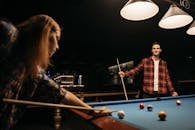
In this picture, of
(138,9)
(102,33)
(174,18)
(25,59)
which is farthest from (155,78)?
(25,59)

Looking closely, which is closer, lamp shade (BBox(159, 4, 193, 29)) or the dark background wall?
lamp shade (BBox(159, 4, 193, 29))

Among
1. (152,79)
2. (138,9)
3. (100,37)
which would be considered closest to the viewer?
(138,9)

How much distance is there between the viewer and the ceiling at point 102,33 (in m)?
4.57

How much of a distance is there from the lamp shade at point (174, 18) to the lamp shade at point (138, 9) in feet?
0.82

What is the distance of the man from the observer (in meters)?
4.02

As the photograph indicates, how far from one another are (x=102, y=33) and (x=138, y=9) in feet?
12.9

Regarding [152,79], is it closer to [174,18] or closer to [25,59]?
[174,18]

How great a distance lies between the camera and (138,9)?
2572 millimetres

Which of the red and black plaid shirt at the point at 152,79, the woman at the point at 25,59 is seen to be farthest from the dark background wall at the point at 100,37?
the woman at the point at 25,59

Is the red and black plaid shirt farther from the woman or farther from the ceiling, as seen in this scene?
the woman

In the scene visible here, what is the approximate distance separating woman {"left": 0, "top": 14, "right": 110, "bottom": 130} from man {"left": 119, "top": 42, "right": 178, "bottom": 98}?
8.51 feet

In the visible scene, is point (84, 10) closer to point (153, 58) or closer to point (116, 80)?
point (153, 58)

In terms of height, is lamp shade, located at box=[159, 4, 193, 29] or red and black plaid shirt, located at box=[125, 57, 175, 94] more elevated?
lamp shade, located at box=[159, 4, 193, 29]

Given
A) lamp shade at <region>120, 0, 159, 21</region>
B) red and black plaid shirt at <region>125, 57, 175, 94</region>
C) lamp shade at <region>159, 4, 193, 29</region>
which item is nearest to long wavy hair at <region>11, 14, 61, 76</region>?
lamp shade at <region>120, 0, 159, 21</region>
